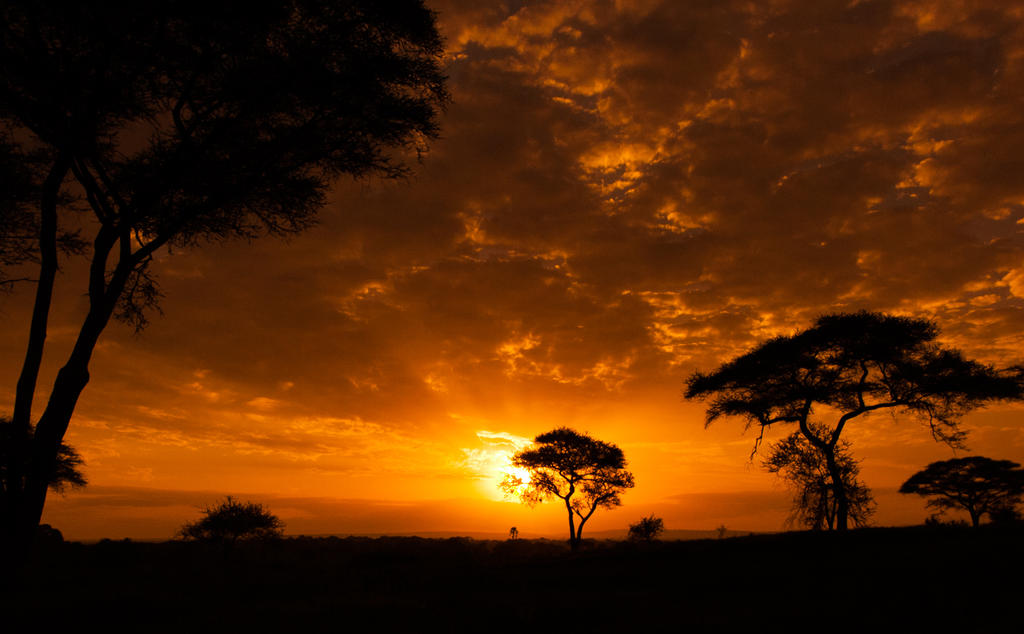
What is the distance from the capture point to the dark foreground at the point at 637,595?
9.80 metres

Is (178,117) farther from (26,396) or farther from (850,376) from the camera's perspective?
(850,376)

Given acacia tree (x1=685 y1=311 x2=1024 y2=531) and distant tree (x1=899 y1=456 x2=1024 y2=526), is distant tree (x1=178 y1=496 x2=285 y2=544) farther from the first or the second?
distant tree (x1=899 y1=456 x2=1024 y2=526)

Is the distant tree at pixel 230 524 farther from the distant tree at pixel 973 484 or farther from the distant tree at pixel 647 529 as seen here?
the distant tree at pixel 973 484

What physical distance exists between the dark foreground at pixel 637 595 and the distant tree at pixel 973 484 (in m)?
44.3

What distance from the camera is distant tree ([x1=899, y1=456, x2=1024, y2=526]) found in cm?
5322

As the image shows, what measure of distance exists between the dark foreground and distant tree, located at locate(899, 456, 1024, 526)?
1746 inches

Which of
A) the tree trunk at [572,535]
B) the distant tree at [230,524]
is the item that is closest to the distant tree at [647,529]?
the tree trunk at [572,535]

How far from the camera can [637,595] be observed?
12828 millimetres

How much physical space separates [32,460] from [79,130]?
660cm

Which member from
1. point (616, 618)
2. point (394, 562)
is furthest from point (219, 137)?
point (394, 562)

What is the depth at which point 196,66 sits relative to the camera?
12633 mm

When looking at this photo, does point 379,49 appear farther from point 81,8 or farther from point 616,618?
point 616,618

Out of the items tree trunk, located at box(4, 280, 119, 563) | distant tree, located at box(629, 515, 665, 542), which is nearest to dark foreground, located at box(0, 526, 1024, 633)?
tree trunk, located at box(4, 280, 119, 563)

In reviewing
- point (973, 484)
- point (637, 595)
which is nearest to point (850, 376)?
point (637, 595)
